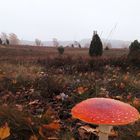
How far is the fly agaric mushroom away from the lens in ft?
10.3

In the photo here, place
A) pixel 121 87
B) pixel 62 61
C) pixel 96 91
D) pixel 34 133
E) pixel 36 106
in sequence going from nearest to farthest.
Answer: pixel 34 133 < pixel 36 106 < pixel 96 91 < pixel 121 87 < pixel 62 61

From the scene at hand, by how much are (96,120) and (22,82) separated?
593 centimetres

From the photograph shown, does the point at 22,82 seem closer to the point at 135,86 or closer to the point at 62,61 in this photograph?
the point at 135,86

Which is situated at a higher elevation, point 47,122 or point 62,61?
point 47,122

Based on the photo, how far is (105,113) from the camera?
3.21 meters

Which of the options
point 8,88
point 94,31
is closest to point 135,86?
point 8,88

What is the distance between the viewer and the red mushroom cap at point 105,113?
3.14 meters

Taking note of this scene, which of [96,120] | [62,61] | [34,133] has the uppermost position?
[96,120]

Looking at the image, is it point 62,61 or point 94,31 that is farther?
point 94,31

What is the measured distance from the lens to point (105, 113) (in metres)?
3.21

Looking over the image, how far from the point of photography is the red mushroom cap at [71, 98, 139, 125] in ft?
10.3

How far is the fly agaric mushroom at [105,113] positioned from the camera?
124 inches

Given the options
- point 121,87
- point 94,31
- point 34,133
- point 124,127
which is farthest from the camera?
point 94,31

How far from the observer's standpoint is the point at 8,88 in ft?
27.0
